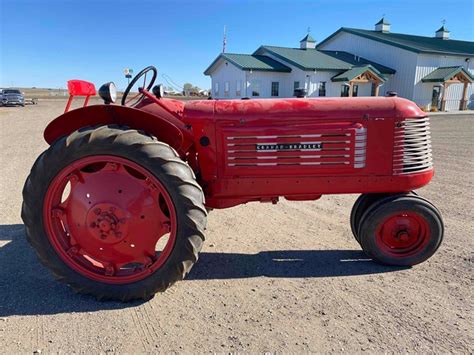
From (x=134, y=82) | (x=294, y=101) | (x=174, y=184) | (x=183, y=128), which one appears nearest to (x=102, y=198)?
(x=174, y=184)

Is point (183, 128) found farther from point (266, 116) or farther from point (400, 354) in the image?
point (400, 354)

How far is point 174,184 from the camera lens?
255cm

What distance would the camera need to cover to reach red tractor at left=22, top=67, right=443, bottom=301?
260 cm

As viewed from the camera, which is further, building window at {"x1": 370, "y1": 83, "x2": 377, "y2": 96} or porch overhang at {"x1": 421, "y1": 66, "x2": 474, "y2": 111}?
building window at {"x1": 370, "y1": 83, "x2": 377, "y2": 96}

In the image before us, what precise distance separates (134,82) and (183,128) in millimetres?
666

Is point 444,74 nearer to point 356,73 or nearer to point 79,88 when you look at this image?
point 356,73

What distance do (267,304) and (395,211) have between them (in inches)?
58.1

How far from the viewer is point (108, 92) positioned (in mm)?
2865

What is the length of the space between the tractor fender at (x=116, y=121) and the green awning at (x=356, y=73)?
25.2 metres

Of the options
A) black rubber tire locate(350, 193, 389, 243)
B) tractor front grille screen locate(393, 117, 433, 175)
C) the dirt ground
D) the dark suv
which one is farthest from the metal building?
the dirt ground

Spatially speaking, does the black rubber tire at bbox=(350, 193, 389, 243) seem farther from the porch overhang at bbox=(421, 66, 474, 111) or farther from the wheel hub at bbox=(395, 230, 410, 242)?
the porch overhang at bbox=(421, 66, 474, 111)

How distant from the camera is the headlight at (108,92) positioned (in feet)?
9.37

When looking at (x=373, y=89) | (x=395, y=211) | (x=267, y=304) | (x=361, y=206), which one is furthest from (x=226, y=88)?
(x=267, y=304)

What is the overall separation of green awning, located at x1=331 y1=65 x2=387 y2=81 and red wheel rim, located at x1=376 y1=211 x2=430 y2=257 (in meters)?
24.3
